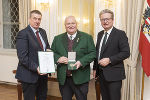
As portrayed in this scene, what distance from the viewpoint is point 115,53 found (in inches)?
90.3

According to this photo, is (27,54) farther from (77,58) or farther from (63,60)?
(77,58)

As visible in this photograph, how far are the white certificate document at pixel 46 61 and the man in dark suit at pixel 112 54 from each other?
0.59m

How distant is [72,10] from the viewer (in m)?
4.48

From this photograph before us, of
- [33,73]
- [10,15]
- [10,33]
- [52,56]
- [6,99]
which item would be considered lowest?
[6,99]

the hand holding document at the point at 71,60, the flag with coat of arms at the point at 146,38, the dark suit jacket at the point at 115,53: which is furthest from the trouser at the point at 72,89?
the flag with coat of arms at the point at 146,38

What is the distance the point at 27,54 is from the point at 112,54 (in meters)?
1.03

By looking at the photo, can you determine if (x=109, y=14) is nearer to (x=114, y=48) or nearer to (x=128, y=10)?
(x=114, y=48)

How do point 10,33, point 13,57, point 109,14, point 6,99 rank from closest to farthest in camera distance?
point 109,14, point 6,99, point 13,57, point 10,33

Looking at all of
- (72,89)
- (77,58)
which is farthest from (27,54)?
(72,89)

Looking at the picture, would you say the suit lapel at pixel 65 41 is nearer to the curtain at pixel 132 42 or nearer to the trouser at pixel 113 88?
the trouser at pixel 113 88

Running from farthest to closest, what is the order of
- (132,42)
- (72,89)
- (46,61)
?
(132,42) < (72,89) < (46,61)

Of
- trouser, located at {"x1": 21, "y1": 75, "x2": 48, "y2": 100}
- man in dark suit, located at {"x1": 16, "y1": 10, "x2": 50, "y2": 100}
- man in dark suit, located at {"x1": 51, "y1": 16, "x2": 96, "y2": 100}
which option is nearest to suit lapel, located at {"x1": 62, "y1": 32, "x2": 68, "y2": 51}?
man in dark suit, located at {"x1": 51, "y1": 16, "x2": 96, "y2": 100}

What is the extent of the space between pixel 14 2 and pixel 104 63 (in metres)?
3.72

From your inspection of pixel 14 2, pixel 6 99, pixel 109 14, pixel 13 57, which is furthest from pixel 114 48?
pixel 14 2
